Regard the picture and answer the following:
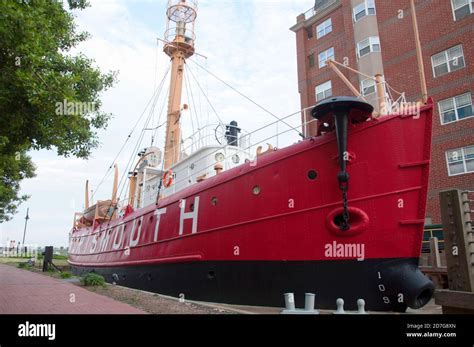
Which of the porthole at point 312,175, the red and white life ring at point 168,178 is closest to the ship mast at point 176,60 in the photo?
the red and white life ring at point 168,178

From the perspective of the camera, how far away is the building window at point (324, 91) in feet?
87.9

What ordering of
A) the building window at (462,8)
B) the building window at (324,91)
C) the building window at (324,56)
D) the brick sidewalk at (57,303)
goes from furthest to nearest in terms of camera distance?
1. the building window at (324,56)
2. the building window at (324,91)
3. the building window at (462,8)
4. the brick sidewalk at (57,303)

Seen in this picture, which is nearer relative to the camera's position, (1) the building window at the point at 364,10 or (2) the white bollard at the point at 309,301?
(2) the white bollard at the point at 309,301

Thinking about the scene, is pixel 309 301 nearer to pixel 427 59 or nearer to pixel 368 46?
pixel 427 59

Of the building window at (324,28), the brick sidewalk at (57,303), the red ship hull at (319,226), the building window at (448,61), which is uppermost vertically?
the building window at (324,28)

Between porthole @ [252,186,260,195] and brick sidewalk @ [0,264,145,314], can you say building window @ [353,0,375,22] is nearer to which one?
porthole @ [252,186,260,195]

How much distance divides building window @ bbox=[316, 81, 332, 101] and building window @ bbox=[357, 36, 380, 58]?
10.2 ft

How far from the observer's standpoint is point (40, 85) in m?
7.18

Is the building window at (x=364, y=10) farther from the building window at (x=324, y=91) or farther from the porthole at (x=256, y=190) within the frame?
the porthole at (x=256, y=190)

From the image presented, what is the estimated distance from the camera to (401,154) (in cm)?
796

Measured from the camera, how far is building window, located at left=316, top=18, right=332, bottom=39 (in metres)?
28.0

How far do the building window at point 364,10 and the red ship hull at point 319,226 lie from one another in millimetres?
19246

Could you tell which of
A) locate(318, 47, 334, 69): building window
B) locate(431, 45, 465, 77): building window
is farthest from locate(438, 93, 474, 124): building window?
locate(318, 47, 334, 69): building window

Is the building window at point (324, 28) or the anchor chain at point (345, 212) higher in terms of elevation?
the building window at point (324, 28)
